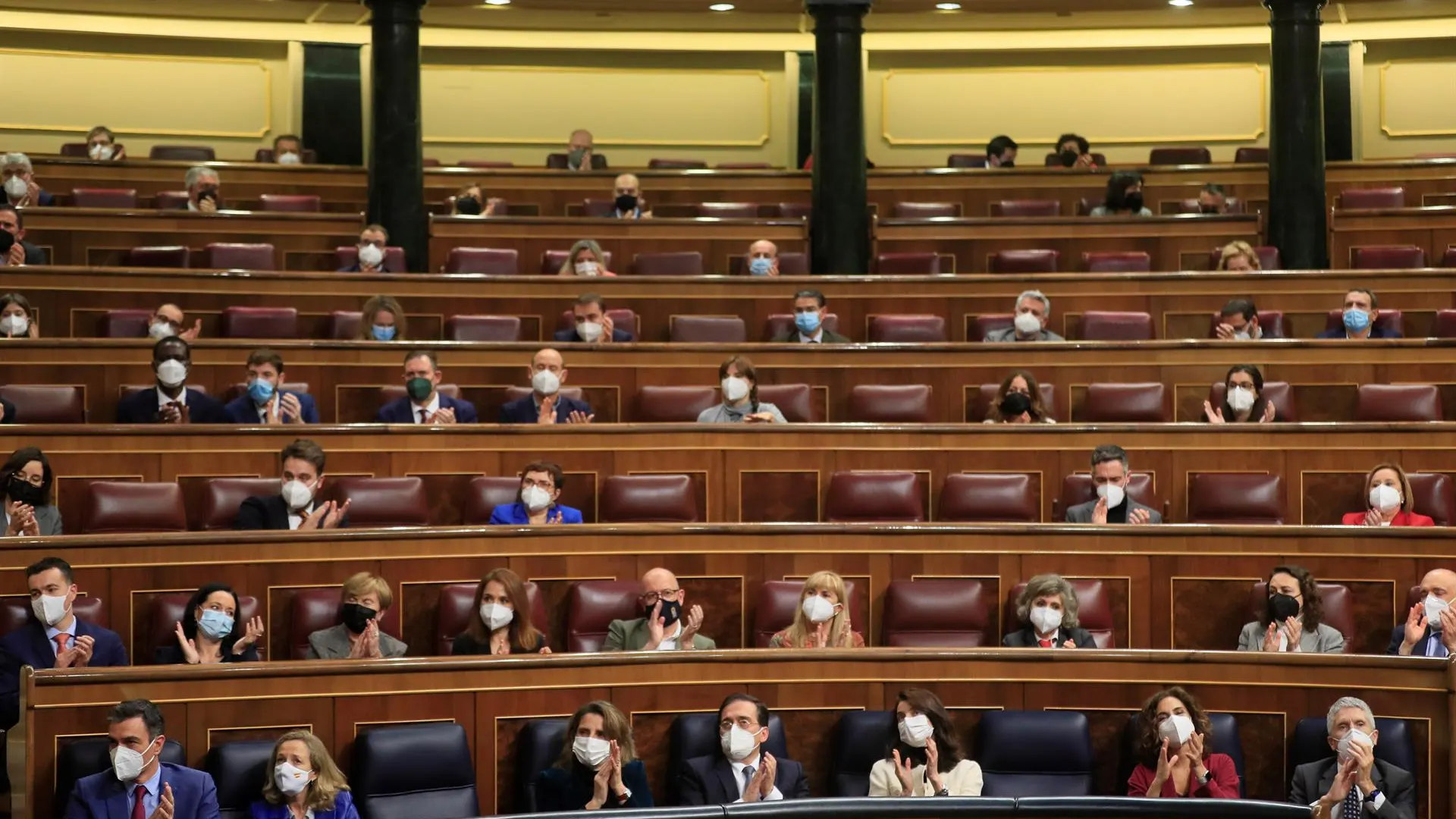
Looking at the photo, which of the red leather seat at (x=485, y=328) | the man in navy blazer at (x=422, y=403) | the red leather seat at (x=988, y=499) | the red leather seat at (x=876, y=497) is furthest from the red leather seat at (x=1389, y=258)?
the man in navy blazer at (x=422, y=403)

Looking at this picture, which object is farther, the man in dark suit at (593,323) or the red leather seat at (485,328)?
the red leather seat at (485,328)

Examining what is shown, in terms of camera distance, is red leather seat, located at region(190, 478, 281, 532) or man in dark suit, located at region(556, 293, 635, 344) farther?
man in dark suit, located at region(556, 293, 635, 344)

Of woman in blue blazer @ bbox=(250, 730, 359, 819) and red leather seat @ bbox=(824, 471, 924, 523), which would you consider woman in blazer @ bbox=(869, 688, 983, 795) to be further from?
red leather seat @ bbox=(824, 471, 924, 523)

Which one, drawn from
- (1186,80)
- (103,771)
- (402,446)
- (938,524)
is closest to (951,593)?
(938,524)

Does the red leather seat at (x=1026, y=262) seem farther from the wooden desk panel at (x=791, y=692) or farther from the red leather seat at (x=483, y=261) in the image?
the wooden desk panel at (x=791, y=692)

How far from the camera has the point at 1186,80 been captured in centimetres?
1241

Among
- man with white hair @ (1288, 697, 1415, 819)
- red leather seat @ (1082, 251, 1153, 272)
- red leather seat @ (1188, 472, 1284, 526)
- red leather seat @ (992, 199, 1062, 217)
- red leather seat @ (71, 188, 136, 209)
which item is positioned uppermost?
red leather seat @ (71, 188, 136, 209)

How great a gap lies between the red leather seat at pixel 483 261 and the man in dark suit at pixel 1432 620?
4.52 m

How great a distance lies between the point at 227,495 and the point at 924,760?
2.47 m

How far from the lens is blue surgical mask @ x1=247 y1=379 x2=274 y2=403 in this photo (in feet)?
21.6

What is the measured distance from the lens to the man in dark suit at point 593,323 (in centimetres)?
745

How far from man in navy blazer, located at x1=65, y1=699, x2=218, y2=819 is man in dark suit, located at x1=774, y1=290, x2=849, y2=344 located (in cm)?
357

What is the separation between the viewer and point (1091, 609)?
557cm

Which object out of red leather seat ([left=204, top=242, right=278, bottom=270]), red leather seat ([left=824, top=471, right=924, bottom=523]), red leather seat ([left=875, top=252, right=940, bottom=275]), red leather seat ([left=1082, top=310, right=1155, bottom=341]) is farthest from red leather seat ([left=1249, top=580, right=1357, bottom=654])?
red leather seat ([left=204, top=242, right=278, bottom=270])
